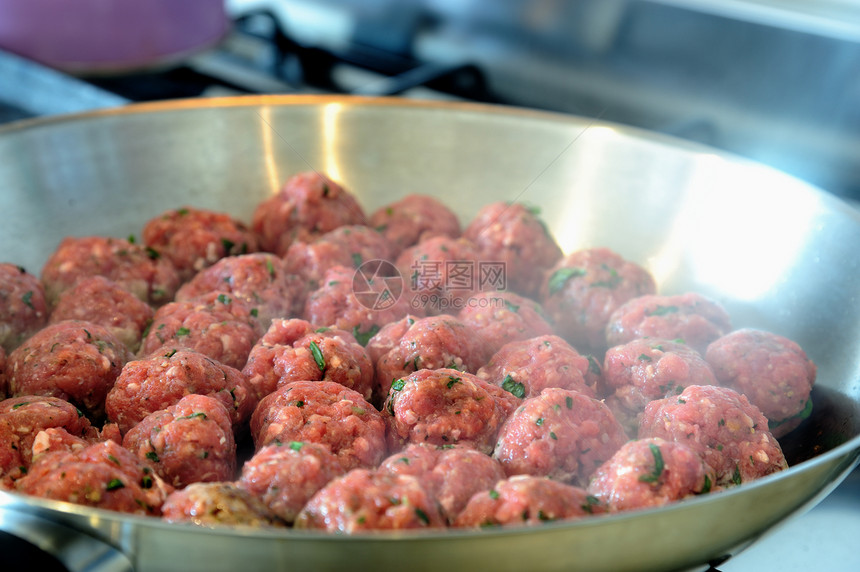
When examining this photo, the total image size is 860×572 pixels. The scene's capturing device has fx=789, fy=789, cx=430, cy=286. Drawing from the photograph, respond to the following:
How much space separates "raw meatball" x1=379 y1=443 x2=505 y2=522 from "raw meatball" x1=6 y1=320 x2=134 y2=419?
576mm

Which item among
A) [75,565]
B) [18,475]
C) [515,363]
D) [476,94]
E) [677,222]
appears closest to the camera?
[75,565]

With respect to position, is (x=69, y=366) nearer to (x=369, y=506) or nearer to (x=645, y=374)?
(x=369, y=506)

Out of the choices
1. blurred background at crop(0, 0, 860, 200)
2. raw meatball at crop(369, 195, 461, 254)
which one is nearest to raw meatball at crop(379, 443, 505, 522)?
raw meatball at crop(369, 195, 461, 254)

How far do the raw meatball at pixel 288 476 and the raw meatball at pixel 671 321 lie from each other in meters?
0.74

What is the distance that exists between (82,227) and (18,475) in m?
0.90

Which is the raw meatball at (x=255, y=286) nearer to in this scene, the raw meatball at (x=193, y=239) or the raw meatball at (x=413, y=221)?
the raw meatball at (x=193, y=239)

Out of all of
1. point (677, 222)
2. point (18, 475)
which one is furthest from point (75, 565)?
point (677, 222)

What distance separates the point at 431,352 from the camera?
146cm

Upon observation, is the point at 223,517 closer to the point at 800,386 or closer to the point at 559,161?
the point at 800,386

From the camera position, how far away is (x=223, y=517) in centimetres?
105

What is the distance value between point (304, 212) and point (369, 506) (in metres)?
1.02

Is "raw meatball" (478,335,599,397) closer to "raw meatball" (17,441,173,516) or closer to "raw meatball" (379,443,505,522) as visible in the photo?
"raw meatball" (379,443,505,522)

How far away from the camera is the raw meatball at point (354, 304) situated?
5.39 feet

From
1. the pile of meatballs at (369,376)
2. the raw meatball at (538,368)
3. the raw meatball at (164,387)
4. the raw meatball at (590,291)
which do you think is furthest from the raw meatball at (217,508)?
the raw meatball at (590,291)
